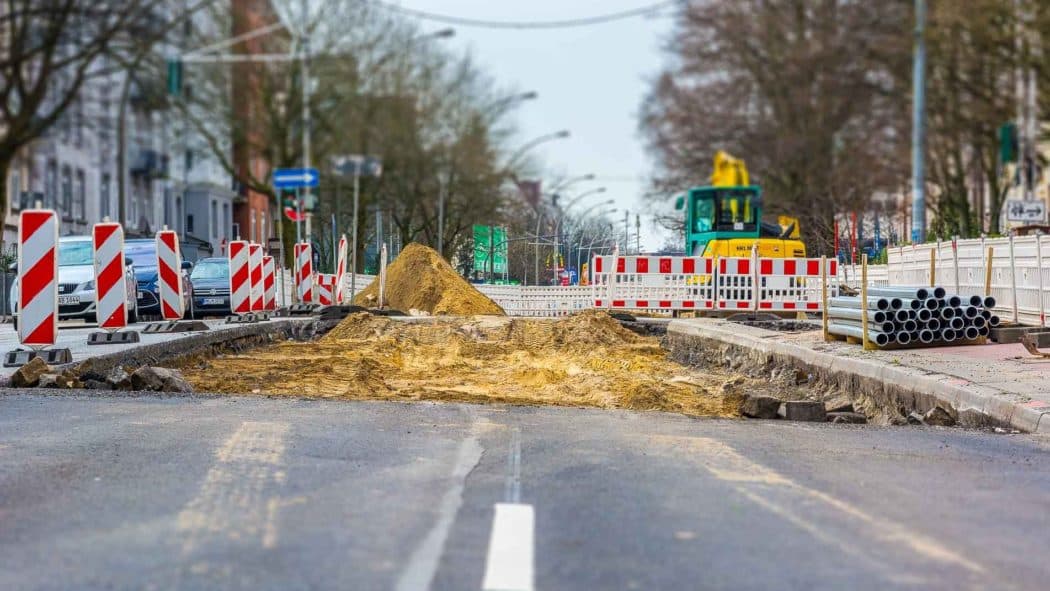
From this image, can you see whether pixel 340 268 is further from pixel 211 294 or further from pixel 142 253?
pixel 142 253

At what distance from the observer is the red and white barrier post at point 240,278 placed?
85.2ft

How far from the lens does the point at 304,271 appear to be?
3634 centimetres

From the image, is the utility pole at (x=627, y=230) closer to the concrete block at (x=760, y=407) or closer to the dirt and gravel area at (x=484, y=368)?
the dirt and gravel area at (x=484, y=368)

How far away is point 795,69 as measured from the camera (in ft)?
172

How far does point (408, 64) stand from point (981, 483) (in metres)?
44.6

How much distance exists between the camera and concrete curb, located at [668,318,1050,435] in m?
11.4

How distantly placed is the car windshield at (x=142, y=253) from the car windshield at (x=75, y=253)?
71.2 inches

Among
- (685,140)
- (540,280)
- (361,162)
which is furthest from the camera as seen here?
(685,140)

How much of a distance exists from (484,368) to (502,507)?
12.6 m

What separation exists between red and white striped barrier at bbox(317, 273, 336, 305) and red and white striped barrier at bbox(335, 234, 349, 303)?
319mm

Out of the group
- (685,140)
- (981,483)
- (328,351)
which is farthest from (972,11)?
(981,483)

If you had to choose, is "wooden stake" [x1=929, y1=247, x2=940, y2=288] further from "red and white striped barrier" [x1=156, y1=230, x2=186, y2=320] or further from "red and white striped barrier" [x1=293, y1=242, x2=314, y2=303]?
"red and white striped barrier" [x1=293, y1=242, x2=314, y2=303]

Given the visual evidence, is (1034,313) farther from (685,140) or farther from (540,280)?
(685,140)

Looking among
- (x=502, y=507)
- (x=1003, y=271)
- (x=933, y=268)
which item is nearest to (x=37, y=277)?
(x=502, y=507)
